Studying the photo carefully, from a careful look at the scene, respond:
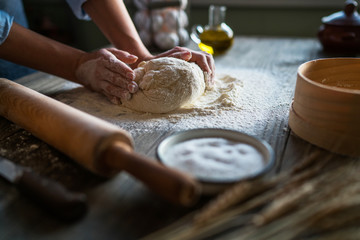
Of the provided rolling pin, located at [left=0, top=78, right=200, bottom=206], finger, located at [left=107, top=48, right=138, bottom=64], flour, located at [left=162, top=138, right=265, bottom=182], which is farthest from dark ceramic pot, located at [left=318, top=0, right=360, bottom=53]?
rolling pin, located at [left=0, top=78, right=200, bottom=206]

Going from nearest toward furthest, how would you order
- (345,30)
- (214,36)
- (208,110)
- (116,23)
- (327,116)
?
(327,116), (208,110), (116,23), (345,30), (214,36)

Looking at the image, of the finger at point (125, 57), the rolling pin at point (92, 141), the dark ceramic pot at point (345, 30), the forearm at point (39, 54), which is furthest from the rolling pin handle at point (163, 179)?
the dark ceramic pot at point (345, 30)

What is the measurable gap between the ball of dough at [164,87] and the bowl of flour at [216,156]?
1.05 ft

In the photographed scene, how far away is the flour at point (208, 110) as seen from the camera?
0.95 metres

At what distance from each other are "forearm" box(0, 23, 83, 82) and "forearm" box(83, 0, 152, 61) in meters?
0.21

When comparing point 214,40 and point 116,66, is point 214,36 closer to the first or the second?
point 214,40

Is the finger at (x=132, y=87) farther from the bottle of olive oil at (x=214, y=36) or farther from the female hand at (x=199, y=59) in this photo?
the bottle of olive oil at (x=214, y=36)

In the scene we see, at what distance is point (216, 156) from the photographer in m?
0.66

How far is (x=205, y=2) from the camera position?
2713 mm

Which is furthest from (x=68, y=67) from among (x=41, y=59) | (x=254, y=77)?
(x=254, y=77)

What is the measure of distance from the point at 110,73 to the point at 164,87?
21cm

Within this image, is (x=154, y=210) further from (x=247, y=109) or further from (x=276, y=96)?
(x=276, y=96)

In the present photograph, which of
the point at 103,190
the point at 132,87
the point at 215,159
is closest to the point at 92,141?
the point at 103,190

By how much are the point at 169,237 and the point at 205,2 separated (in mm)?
2552
